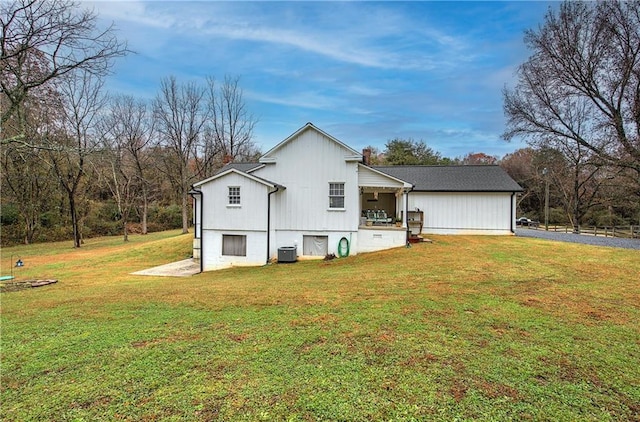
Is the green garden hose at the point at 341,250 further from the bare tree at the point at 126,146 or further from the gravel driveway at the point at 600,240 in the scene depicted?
the bare tree at the point at 126,146

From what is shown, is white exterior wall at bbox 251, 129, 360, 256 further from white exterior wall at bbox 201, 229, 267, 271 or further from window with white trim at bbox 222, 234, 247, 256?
window with white trim at bbox 222, 234, 247, 256

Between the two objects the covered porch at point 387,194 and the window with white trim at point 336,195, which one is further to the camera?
the covered porch at point 387,194

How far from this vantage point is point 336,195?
1584 cm

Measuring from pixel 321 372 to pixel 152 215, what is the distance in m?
41.0

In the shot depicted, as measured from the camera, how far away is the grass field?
120 inches

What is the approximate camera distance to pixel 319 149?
52.3ft

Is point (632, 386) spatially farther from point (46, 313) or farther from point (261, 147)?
point (261, 147)

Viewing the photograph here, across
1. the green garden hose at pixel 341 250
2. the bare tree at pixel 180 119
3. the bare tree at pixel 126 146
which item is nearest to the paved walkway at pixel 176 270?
the green garden hose at pixel 341 250

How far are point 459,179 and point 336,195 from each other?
9773 millimetres

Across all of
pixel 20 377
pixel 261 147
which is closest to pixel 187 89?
pixel 261 147

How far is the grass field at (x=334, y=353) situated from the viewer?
10.0 ft

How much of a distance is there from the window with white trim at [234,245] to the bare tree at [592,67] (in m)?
21.5

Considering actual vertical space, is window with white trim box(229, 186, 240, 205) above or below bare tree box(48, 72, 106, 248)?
below

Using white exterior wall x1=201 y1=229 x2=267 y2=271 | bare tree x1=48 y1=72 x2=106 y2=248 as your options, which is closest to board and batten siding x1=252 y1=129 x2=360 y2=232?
white exterior wall x1=201 y1=229 x2=267 y2=271
